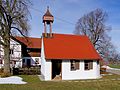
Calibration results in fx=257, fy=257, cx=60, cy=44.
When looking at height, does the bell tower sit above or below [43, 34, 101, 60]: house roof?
above

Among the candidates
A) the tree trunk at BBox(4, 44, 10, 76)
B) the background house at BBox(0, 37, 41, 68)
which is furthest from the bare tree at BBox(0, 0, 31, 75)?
the background house at BBox(0, 37, 41, 68)

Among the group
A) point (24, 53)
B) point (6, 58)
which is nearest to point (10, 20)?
point (6, 58)

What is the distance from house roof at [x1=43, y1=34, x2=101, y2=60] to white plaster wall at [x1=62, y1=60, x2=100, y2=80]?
95 cm

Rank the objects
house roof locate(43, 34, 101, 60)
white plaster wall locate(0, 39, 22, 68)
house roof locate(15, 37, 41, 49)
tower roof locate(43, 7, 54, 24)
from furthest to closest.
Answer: house roof locate(15, 37, 41, 49)
white plaster wall locate(0, 39, 22, 68)
tower roof locate(43, 7, 54, 24)
house roof locate(43, 34, 101, 60)

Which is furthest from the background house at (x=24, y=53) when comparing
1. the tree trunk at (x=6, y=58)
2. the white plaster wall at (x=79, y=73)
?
the white plaster wall at (x=79, y=73)

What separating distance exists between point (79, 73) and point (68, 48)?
383 centimetres

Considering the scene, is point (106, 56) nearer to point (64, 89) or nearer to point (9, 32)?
point (9, 32)

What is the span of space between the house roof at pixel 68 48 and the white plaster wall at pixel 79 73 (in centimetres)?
95

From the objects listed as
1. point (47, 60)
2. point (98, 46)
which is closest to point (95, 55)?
point (47, 60)

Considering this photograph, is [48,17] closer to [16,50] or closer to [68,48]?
[68,48]

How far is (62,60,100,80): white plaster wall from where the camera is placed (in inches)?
1298

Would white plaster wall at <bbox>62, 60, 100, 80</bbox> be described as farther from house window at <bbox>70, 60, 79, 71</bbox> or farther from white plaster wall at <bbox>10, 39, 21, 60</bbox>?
white plaster wall at <bbox>10, 39, 21, 60</bbox>

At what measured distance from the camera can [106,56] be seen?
2288 inches

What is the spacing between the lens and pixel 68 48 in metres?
35.2
